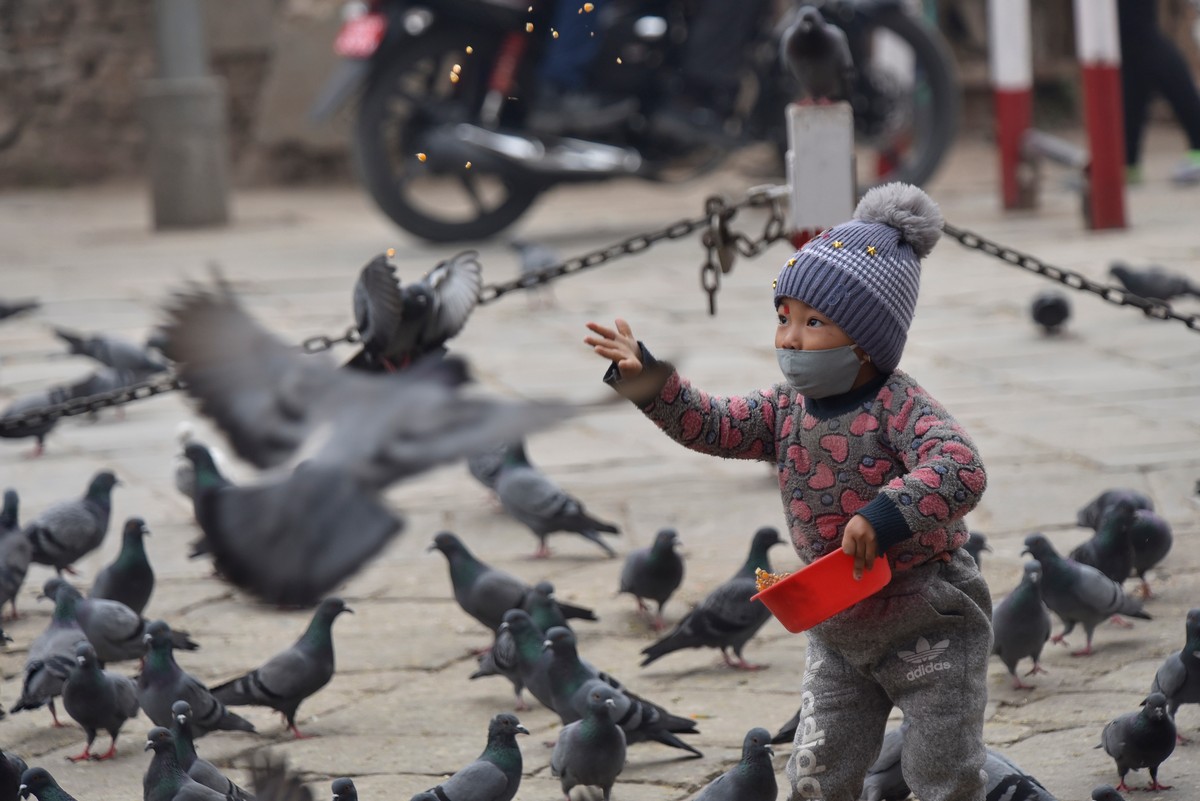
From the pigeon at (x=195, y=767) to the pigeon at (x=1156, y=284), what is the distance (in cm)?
474

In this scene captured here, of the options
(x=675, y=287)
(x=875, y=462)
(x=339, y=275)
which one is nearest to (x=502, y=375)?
(x=675, y=287)

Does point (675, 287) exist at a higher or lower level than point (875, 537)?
lower

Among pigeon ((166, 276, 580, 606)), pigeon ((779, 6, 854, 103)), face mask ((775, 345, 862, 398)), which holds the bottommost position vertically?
pigeon ((166, 276, 580, 606))

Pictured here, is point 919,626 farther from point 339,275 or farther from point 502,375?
point 339,275

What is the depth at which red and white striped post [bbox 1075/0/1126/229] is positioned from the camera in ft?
28.6

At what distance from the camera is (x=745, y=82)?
33.0 ft

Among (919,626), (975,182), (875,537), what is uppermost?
(875,537)

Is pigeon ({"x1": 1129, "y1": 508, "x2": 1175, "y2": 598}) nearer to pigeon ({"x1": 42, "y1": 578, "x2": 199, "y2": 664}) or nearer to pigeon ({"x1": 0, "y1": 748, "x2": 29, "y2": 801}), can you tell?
pigeon ({"x1": 42, "y1": 578, "x2": 199, "y2": 664})

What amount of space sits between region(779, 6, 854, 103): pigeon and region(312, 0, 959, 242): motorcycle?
4516 millimetres

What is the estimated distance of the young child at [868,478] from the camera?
263cm

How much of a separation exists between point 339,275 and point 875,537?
23.3 feet

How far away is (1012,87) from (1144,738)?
23.9 ft

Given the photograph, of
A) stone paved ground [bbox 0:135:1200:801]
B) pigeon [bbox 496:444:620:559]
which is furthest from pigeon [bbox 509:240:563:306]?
pigeon [bbox 496:444:620:559]

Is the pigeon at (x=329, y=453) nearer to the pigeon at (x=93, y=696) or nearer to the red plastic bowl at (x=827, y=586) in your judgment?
the red plastic bowl at (x=827, y=586)
